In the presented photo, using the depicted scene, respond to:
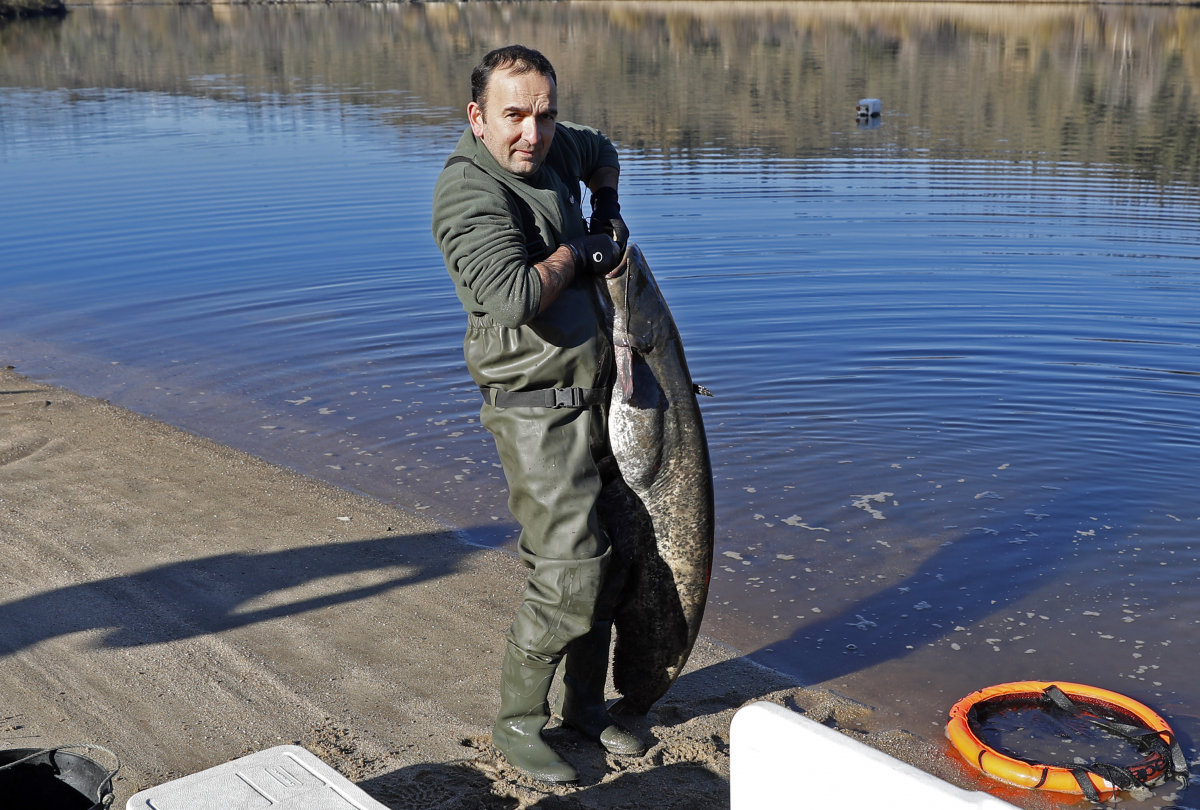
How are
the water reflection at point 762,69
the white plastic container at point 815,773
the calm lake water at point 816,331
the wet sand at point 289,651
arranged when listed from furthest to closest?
the water reflection at point 762,69 < the calm lake water at point 816,331 < the wet sand at point 289,651 < the white plastic container at point 815,773

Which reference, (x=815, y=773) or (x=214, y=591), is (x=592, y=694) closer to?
(x=815, y=773)

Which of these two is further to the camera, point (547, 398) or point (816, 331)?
point (816, 331)

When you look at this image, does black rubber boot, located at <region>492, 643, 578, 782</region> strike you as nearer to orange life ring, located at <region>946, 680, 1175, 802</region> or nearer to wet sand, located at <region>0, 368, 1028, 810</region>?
wet sand, located at <region>0, 368, 1028, 810</region>

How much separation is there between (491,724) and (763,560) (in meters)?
2.46

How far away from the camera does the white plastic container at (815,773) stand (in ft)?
7.55

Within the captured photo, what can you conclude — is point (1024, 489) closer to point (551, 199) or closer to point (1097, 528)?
point (1097, 528)

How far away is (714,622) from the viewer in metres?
5.79

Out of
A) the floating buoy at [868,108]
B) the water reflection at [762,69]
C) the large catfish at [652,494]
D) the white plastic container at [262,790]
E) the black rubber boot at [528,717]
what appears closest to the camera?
the white plastic container at [262,790]

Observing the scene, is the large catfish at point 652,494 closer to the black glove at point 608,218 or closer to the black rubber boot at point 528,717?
the black glove at point 608,218

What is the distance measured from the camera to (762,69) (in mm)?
37625

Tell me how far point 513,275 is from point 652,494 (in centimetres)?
109

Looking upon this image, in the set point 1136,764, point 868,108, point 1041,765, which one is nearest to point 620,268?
point 1041,765

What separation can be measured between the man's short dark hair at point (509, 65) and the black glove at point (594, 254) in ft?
1.74

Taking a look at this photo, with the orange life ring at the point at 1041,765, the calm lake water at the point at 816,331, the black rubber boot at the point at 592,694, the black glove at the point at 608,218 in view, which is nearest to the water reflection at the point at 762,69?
the calm lake water at the point at 816,331
